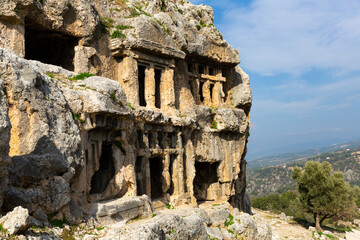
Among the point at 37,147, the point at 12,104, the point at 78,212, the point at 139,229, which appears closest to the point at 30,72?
the point at 12,104

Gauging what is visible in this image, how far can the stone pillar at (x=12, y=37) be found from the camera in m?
14.5

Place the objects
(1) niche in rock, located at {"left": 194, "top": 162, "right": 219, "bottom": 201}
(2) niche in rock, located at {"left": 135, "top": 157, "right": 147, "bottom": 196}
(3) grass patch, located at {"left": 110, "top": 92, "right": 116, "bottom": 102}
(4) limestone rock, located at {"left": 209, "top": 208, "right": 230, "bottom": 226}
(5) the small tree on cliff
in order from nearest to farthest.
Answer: (3) grass patch, located at {"left": 110, "top": 92, "right": 116, "bottom": 102}
(2) niche in rock, located at {"left": 135, "top": 157, "right": 147, "bottom": 196}
(4) limestone rock, located at {"left": 209, "top": 208, "right": 230, "bottom": 226}
(1) niche in rock, located at {"left": 194, "top": 162, "right": 219, "bottom": 201}
(5) the small tree on cliff

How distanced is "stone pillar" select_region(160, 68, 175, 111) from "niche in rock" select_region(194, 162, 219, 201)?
21.5 ft

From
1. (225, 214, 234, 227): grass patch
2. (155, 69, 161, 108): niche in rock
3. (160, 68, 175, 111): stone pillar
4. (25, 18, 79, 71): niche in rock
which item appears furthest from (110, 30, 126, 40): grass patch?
(225, 214, 234, 227): grass patch

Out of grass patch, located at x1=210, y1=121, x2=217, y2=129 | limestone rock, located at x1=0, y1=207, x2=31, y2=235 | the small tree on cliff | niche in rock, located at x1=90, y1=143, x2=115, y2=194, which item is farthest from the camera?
the small tree on cliff

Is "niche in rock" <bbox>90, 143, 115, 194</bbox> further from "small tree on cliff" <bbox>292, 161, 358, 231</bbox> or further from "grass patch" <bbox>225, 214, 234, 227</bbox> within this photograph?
"small tree on cliff" <bbox>292, 161, 358, 231</bbox>

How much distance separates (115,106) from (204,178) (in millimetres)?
14122

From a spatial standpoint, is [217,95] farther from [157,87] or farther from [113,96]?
[113,96]

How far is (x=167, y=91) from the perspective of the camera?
2041cm

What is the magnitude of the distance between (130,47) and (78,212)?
10.6 metres

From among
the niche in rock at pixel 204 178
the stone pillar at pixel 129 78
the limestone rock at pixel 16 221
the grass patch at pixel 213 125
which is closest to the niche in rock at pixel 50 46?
the stone pillar at pixel 129 78

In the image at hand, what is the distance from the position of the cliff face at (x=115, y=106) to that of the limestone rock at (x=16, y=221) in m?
0.67

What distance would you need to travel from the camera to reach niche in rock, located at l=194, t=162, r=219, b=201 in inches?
986

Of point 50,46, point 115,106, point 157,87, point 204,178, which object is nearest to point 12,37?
point 50,46
